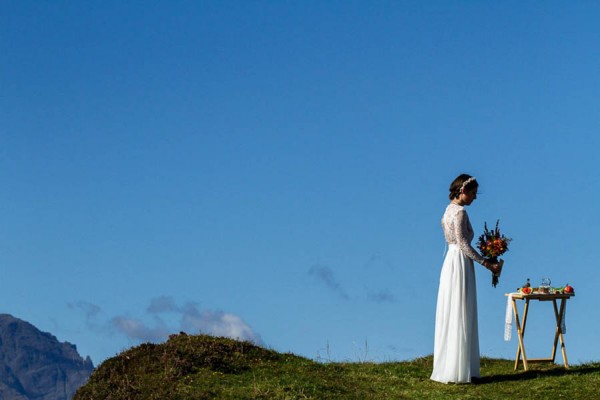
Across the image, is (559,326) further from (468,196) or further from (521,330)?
(468,196)

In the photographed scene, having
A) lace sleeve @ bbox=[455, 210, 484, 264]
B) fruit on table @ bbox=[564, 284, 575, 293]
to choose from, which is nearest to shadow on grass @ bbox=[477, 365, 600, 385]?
fruit on table @ bbox=[564, 284, 575, 293]

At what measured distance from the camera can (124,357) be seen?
18562 millimetres

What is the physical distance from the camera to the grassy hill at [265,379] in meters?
16.3

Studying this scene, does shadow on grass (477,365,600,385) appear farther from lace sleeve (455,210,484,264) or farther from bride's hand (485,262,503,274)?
lace sleeve (455,210,484,264)

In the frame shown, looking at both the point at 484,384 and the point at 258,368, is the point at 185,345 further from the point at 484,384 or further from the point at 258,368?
the point at 484,384

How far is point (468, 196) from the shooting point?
59.4 ft

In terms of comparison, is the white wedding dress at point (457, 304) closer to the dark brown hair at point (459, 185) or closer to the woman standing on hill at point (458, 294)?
the woman standing on hill at point (458, 294)

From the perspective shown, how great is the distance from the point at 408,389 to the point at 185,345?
5175 millimetres

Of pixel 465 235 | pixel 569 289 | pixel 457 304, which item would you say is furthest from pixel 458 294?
pixel 569 289

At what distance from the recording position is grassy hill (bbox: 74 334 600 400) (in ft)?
53.5

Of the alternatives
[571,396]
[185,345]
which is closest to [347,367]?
[185,345]

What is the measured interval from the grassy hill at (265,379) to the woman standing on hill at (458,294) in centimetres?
57

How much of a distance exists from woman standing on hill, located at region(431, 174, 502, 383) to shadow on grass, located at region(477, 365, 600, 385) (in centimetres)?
84

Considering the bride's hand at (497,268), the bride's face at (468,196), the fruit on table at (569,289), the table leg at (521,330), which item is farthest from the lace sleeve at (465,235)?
the fruit on table at (569,289)
